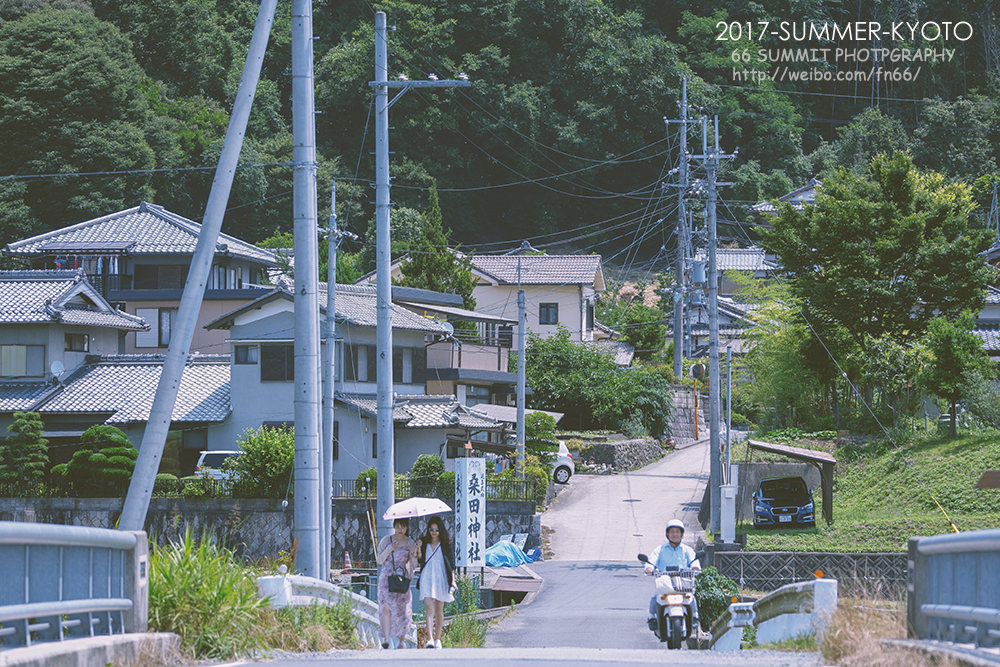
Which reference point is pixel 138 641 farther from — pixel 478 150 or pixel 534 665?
pixel 478 150

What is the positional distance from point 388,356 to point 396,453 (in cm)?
1847

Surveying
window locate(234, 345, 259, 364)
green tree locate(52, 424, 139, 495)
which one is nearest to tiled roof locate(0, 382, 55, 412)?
green tree locate(52, 424, 139, 495)

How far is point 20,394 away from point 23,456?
575cm

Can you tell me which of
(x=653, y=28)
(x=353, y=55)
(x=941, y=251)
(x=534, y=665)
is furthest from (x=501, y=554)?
Answer: (x=653, y=28)

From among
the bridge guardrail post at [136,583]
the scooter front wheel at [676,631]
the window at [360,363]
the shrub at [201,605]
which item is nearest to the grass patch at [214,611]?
the shrub at [201,605]

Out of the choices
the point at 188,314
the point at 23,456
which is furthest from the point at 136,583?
the point at 23,456

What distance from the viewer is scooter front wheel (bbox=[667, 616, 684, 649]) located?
11441 mm

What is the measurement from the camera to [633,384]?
46.3 m

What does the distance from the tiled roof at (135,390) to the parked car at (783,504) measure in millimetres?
18765

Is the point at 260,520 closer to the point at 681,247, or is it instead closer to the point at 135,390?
the point at 135,390

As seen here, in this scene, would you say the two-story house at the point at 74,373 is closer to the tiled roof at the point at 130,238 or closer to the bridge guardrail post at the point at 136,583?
the tiled roof at the point at 130,238

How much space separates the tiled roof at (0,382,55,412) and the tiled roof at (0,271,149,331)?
2.39 meters

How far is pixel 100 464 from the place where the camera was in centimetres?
3095

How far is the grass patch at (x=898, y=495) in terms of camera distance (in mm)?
21938
